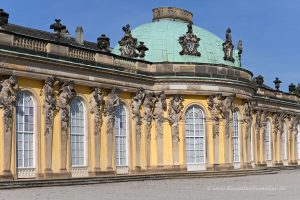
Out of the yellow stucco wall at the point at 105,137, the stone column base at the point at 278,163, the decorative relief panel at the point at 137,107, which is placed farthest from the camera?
the stone column base at the point at 278,163

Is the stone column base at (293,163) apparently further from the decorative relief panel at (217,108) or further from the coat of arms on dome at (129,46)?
the coat of arms on dome at (129,46)

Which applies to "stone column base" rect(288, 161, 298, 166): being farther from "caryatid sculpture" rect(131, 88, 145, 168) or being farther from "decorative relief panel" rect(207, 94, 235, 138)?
"caryatid sculpture" rect(131, 88, 145, 168)

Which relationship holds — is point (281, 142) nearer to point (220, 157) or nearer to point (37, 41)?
point (220, 157)

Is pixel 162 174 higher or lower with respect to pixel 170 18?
lower

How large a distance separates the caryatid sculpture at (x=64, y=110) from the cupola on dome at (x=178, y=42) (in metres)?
8.57

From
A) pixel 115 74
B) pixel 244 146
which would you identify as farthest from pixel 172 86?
pixel 244 146

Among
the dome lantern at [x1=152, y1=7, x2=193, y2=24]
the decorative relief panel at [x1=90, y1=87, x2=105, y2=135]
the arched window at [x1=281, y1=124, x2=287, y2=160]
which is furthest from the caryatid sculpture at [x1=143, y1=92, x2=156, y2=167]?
the arched window at [x1=281, y1=124, x2=287, y2=160]

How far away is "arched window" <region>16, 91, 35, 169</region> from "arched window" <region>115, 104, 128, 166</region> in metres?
6.11

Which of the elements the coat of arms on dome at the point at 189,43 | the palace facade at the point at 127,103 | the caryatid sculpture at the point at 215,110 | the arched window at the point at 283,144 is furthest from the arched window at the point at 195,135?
the arched window at the point at 283,144

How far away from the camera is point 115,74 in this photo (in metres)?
29.9

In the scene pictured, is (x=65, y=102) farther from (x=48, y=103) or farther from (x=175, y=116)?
(x=175, y=116)

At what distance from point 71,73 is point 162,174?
7.48m

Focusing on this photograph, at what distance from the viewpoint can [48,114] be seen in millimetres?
25672

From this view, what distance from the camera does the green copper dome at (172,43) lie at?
34438mm
